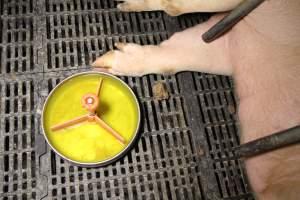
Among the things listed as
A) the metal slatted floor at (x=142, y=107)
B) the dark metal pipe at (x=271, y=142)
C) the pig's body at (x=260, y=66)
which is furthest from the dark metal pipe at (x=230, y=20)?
the dark metal pipe at (x=271, y=142)

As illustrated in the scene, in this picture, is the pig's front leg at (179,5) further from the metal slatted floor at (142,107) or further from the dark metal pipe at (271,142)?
the dark metal pipe at (271,142)

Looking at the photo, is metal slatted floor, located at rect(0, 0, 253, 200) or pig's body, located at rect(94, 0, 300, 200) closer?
pig's body, located at rect(94, 0, 300, 200)

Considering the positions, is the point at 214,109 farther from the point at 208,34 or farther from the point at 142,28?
the point at 142,28

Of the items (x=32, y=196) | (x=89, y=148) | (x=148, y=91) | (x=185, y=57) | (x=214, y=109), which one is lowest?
(x=32, y=196)

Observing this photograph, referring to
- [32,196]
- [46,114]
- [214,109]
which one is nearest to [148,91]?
[214,109]

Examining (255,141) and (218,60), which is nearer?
(255,141)

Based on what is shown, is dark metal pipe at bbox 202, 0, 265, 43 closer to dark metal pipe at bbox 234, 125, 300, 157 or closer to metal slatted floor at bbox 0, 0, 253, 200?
metal slatted floor at bbox 0, 0, 253, 200

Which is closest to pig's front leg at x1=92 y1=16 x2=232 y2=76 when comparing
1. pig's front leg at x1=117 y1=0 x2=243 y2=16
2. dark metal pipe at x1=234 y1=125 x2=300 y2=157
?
pig's front leg at x1=117 y1=0 x2=243 y2=16
